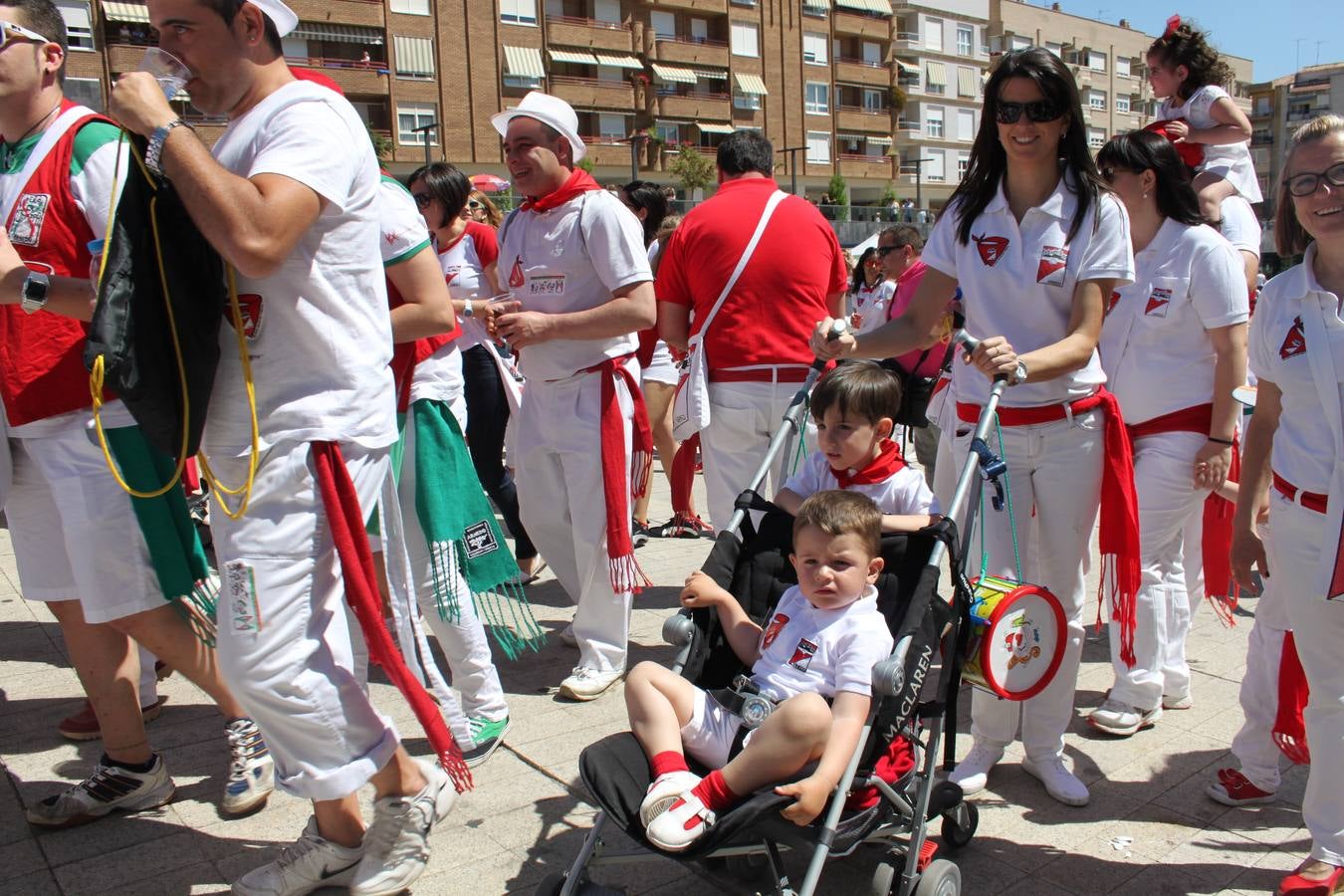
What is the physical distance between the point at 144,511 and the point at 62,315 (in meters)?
0.62

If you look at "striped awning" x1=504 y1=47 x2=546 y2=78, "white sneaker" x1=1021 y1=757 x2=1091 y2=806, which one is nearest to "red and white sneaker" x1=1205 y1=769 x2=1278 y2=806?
"white sneaker" x1=1021 y1=757 x2=1091 y2=806

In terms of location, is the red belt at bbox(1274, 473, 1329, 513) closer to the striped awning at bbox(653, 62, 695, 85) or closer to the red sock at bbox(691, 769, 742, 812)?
the red sock at bbox(691, 769, 742, 812)

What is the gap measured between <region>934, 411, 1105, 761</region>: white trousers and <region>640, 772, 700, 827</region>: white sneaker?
1366 millimetres

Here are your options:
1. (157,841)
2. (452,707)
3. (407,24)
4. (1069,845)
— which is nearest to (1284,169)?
(1069,845)

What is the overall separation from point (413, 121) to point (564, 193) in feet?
157

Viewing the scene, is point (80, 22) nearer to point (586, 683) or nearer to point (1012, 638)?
point (586, 683)

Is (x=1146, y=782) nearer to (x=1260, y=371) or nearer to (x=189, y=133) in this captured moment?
(x=1260, y=371)

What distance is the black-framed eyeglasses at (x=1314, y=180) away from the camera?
8.61 feet

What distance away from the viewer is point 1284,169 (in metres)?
2.79

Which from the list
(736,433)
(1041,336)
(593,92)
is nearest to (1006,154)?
(1041,336)

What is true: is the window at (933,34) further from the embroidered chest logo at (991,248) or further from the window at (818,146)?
the embroidered chest logo at (991,248)

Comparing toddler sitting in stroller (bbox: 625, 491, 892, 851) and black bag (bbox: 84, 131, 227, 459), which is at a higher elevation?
black bag (bbox: 84, 131, 227, 459)

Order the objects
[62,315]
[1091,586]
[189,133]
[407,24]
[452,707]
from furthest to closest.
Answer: [407,24] → [1091,586] → [452,707] → [62,315] → [189,133]

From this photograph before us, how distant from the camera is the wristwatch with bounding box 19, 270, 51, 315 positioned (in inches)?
115
